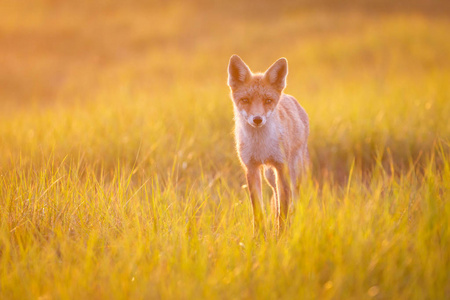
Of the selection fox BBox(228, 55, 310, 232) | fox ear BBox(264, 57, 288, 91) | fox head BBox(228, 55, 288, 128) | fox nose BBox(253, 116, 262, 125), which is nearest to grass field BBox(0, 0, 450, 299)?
fox BBox(228, 55, 310, 232)

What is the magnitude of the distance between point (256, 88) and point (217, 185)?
1240 mm

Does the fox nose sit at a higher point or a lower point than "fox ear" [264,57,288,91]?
lower

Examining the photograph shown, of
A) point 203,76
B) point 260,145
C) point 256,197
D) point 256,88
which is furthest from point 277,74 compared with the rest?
point 203,76

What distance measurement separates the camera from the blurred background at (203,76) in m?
5.43

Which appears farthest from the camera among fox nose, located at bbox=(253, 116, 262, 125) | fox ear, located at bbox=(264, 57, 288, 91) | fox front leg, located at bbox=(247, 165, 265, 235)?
fox ear, located at bbox=(264, 57, 288, 91)

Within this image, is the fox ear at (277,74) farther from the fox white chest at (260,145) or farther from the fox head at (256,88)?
the fox white chest at (260,145)

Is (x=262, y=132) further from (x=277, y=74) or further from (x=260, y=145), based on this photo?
(x=277, y=74)

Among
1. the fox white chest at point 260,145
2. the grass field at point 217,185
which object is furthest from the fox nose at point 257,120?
the grass field at point 217,185

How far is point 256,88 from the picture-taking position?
384 cm

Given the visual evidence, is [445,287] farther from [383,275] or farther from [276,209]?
[276,209]

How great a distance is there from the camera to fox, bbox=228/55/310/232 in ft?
11.9

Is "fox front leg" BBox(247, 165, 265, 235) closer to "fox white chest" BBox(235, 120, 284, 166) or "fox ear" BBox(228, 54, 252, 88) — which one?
"fox white chest" BBox(235, 120, 284, 166)

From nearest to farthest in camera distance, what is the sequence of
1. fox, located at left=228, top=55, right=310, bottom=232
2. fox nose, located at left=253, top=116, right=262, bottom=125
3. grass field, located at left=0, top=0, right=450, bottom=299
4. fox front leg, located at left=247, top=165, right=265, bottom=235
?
grass field, located at left=0, top=0, right=450, bottom=299 < fox front leg, located at left=247, top=165, right=265, bottom=235 < fox nose, located at left=253, top=116, right=262, bottom=125 < fox, located at left=228, top=55, right=310, bottom=232

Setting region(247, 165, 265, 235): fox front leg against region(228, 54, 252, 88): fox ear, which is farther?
region(228, 54, 252, 88): fox ear
